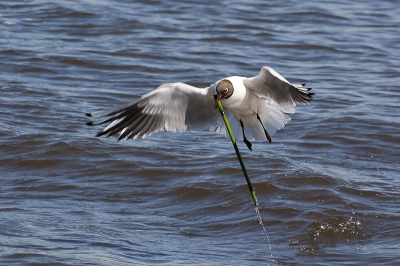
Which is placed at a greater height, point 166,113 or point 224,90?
point 224,90

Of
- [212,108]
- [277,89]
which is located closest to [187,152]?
[212,108]

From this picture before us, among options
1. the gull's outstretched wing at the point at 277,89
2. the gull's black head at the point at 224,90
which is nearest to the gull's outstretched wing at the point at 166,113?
the gull's black head at the point at 224,90

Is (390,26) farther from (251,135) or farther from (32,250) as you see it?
(32,250)

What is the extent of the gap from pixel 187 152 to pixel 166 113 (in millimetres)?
1715

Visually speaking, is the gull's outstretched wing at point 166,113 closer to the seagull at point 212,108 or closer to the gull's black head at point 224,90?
the seagull at point 212,108

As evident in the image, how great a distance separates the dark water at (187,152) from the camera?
504 cm

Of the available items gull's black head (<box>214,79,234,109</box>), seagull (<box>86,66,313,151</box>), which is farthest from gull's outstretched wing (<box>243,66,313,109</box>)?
gull's black head (<box>214,79,234,109</box>)

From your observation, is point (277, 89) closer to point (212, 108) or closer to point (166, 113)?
point (212, 108)

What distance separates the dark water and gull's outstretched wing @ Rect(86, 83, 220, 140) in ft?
2.37

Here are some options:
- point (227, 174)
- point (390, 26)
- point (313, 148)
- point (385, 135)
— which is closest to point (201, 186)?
point (227, 174)

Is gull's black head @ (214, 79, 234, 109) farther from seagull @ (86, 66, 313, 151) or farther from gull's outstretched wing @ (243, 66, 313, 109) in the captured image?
gull's outstretched wing @ (243, 66, 313, 109)

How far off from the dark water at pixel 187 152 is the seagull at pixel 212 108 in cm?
70

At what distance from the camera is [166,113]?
5.60 metres

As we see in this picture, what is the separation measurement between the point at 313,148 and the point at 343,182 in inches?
46.0
